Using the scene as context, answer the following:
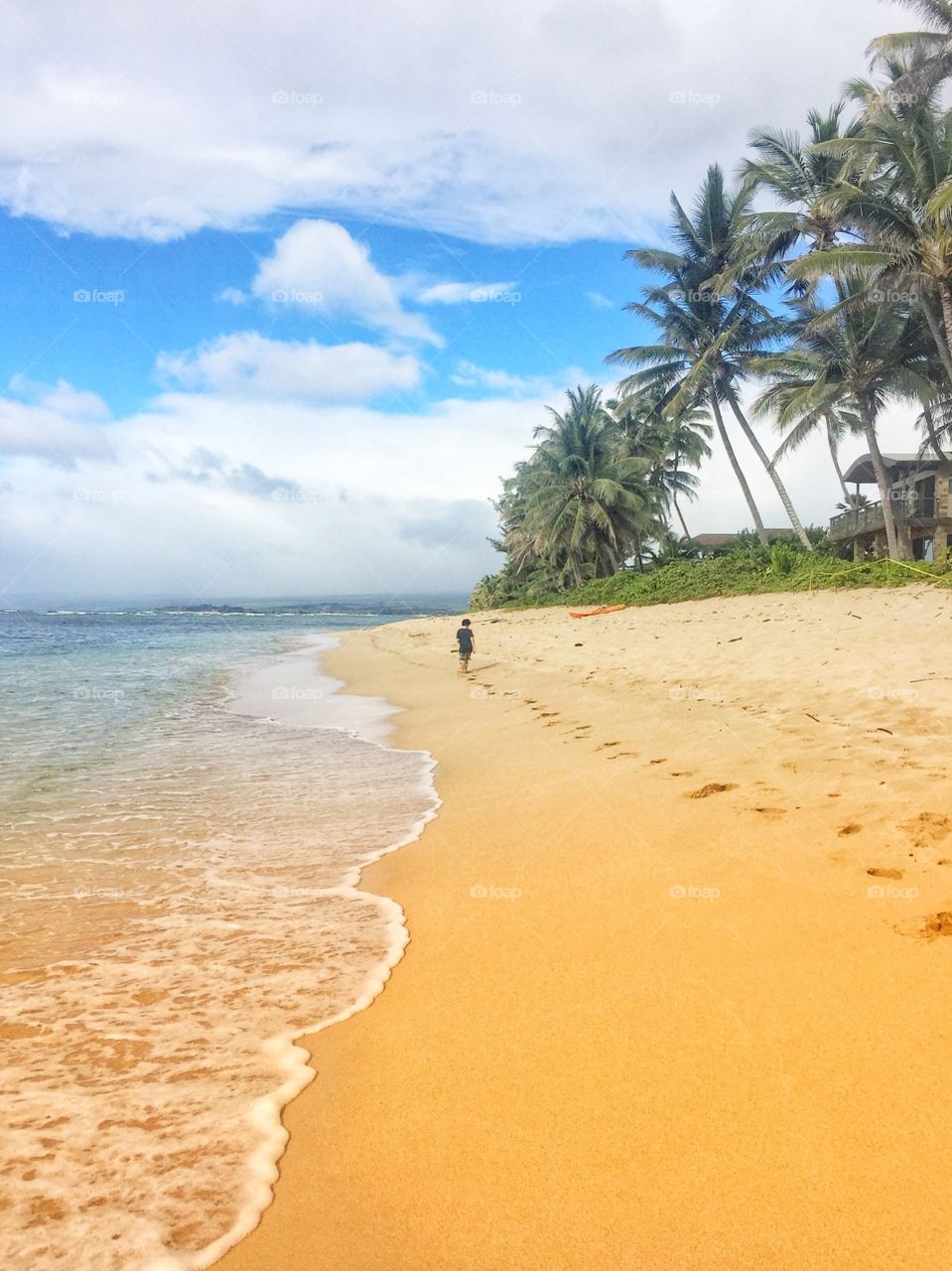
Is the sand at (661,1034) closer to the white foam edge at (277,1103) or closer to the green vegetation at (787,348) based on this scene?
the white foam edge at (277,1103)

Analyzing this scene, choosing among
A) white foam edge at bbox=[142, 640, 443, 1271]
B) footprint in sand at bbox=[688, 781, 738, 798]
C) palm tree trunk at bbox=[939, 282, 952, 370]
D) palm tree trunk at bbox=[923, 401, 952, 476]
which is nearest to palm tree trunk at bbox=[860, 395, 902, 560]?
palm tree trunk at bbox=[923, 401, 952, 476]

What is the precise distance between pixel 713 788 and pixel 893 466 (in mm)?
35516

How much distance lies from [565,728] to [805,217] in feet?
80.5

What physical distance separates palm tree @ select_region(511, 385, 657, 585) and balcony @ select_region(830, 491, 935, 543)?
8611 millimetres

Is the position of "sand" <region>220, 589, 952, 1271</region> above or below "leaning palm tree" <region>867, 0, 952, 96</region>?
below

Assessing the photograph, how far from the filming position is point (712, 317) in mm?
30250

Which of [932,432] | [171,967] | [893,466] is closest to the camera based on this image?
[171,967]

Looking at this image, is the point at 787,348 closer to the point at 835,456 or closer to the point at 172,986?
the point at 835,456

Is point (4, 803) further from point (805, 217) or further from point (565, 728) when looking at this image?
point (805, 217)

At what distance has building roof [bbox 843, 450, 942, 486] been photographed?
32.4 meters

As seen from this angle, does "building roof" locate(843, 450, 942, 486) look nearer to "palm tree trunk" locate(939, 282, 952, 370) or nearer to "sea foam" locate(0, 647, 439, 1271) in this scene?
"palm tree trunk" locate(939, 282, 952, 370)

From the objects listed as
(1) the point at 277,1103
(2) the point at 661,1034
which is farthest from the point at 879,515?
(1) the point at 277,1103

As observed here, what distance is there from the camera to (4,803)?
6992 mm

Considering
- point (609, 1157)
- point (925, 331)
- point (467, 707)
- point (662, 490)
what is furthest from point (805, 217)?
point (609, 1157)
